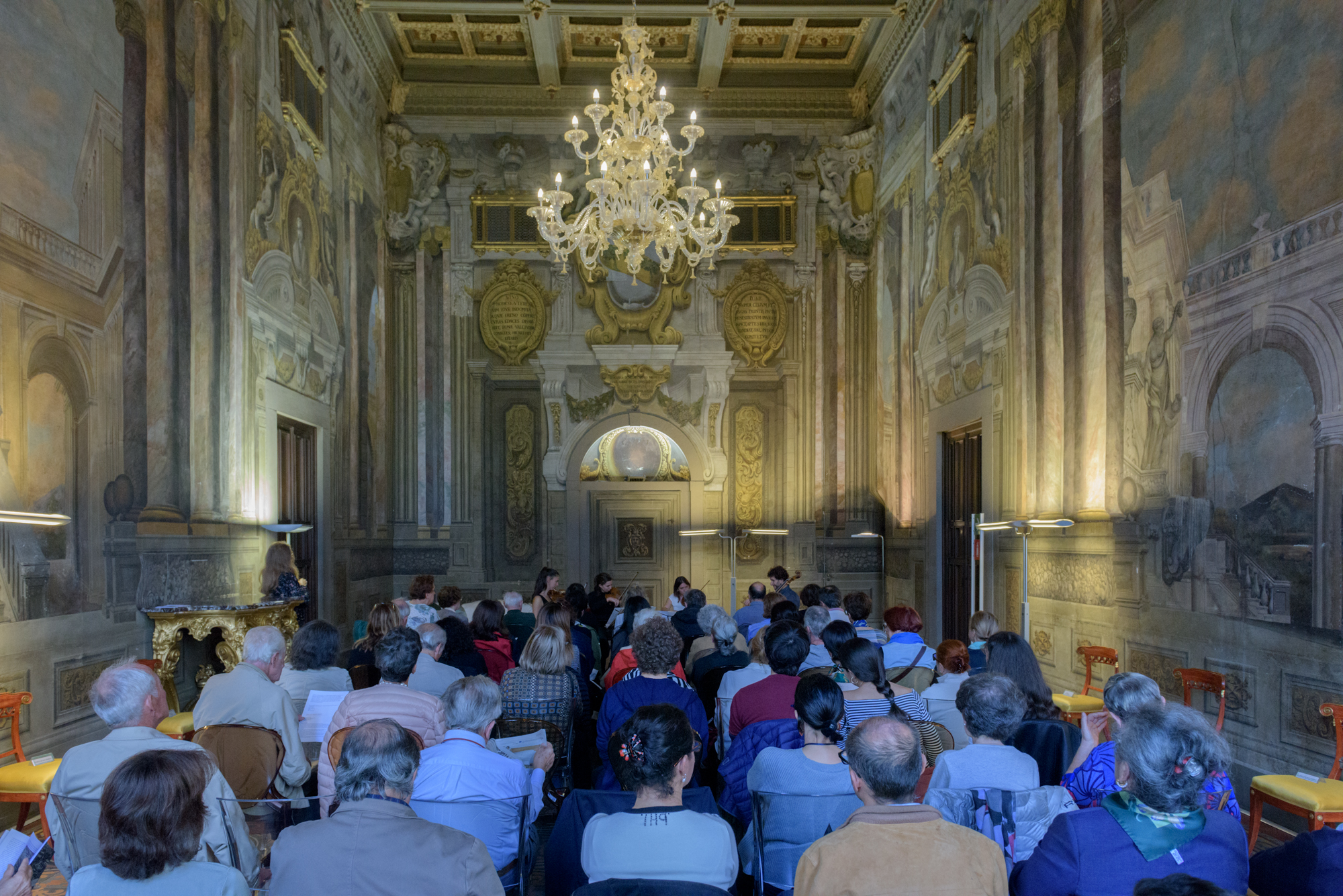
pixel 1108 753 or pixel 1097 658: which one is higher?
pixel 1108 753

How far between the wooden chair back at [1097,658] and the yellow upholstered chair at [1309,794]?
201 centimetres

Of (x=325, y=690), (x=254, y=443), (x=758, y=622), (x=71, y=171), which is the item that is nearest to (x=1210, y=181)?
(x=758, y=622)

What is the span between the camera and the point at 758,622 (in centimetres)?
723

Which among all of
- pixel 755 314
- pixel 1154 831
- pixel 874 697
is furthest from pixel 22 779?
pixel 755 314

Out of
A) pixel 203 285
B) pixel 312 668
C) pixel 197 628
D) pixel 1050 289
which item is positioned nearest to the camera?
pixel 312 668

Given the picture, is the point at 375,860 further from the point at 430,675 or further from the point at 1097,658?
the point at 1097,658

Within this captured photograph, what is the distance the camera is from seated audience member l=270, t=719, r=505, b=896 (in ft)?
6.87

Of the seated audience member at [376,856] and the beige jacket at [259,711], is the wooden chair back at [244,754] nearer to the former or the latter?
the beige jacket at [259,711]

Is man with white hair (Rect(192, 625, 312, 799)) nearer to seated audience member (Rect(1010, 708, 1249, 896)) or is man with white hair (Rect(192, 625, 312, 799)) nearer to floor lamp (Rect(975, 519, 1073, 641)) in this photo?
seated audience member (Rect(1010, 708, 1249, 896))

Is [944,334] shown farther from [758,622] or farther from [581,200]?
[581,200]

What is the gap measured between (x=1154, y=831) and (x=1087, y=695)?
4.65 meters

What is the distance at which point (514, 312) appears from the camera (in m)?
12.9

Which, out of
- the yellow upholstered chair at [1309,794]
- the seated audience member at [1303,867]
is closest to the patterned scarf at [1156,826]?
the seated audience member at [1303,867]

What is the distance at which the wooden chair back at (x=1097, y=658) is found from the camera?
20.9 ft
